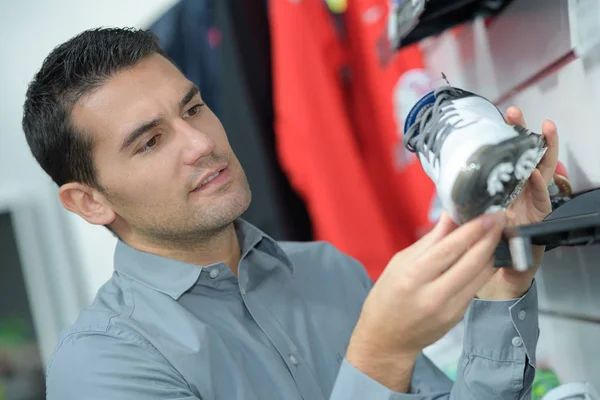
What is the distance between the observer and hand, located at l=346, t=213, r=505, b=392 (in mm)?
654

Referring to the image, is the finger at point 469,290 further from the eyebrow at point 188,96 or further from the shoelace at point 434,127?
the eyebrow at point 188,96

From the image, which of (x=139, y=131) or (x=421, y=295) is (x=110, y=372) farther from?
(x=421, y=295)

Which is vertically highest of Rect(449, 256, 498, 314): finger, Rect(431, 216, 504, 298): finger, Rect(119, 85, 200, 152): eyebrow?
Rect(119, 85, 200, 152): eyebrow

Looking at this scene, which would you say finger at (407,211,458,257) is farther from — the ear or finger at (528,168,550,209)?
the ear

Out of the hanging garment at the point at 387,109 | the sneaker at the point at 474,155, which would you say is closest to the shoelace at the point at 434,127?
the sneaker at the point at 474,155

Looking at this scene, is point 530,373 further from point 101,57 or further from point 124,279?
point 101,57

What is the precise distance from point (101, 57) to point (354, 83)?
844 mm

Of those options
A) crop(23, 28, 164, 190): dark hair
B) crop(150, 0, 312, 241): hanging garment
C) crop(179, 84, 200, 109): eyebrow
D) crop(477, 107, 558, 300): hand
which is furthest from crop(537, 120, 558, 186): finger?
crop(150, 0, 312, 241): hanging garment

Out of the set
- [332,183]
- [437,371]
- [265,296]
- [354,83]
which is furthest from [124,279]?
[354,83]

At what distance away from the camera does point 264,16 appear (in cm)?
182

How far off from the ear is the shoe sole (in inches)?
28.4

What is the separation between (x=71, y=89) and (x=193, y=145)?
0.25 meters

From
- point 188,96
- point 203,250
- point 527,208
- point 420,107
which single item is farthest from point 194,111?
point 527,208

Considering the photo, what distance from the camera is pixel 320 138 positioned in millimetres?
1660
